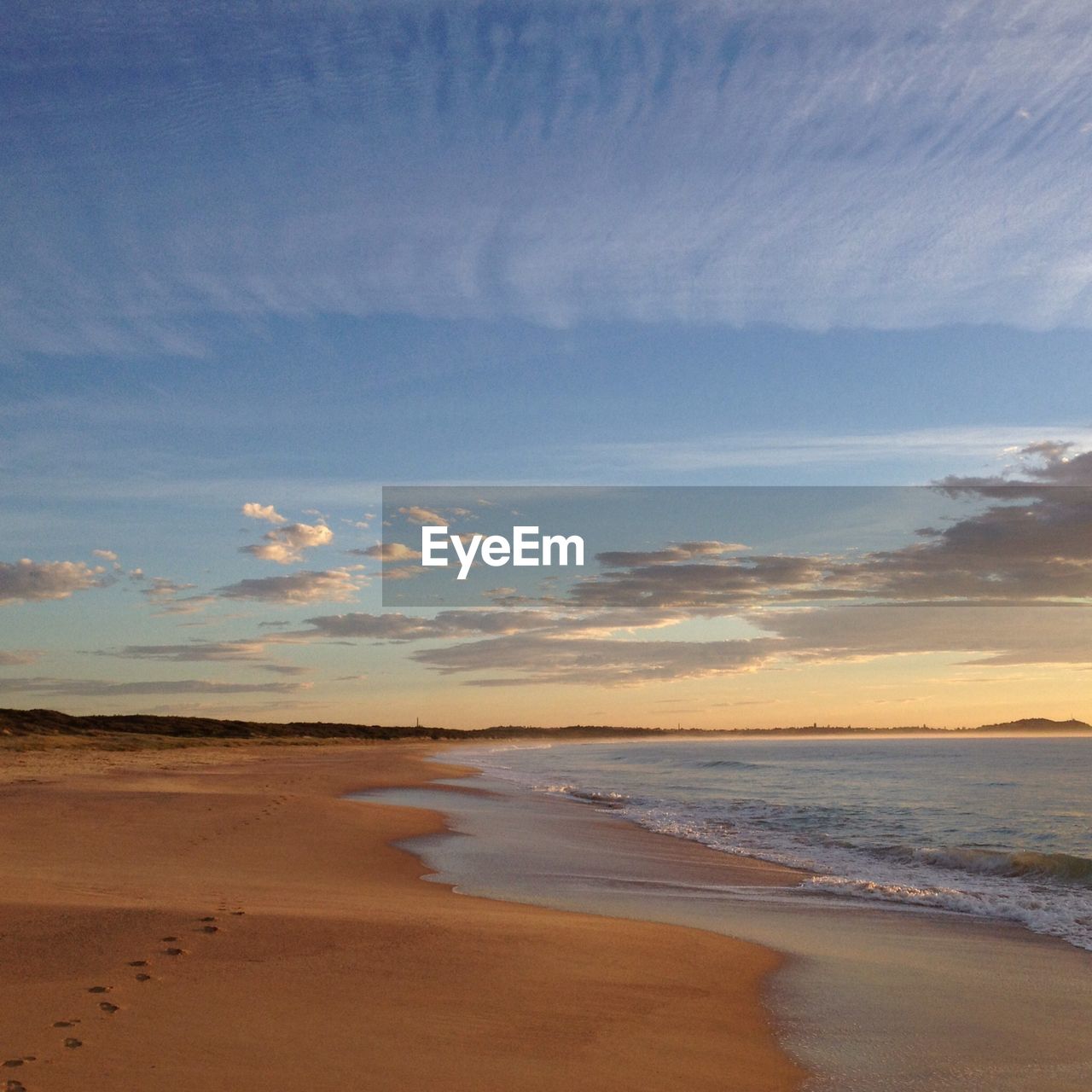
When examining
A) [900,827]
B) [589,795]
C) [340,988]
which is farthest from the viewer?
[589,795]

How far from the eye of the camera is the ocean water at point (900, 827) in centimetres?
1567

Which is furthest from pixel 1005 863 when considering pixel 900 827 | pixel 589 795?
pixel 589 795

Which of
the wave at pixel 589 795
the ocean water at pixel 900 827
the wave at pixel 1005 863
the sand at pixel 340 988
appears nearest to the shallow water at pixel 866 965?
the sand at pixel 340 988

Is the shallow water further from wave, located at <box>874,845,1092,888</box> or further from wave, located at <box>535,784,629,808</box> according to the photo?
wave, located at <box>535,784,629,808</box>

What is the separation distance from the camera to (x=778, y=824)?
90.6 ft

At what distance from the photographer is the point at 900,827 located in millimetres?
27859

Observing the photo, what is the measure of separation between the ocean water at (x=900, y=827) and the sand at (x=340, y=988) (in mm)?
6358

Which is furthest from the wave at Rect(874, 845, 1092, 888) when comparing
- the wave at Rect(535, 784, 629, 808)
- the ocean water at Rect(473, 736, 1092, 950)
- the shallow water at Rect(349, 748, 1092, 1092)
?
the wave at Rect(535, 784, 629, 808)

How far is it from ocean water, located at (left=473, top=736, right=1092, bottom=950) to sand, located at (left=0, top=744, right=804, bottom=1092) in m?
6.36

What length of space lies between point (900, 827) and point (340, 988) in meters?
24.0

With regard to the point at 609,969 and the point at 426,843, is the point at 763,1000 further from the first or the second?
the point at 426,843

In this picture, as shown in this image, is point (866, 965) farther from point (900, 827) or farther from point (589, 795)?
point (589, 795)

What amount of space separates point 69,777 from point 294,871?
21476 millimetres

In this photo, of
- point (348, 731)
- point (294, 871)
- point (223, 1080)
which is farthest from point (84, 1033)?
point (348, 731)
